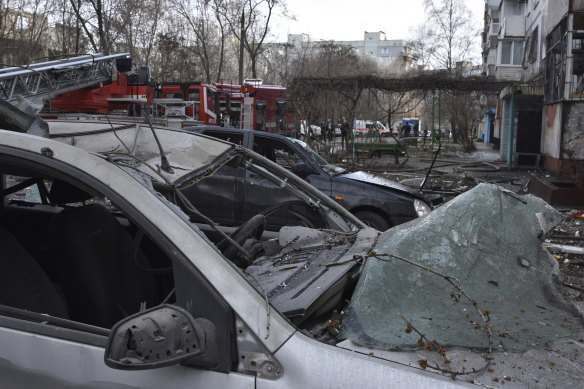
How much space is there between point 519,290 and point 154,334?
1.67 m

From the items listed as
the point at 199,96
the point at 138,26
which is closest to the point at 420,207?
the point at 199,96

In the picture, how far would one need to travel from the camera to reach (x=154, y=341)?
1.62m

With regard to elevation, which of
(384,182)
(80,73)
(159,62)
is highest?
(159,62)

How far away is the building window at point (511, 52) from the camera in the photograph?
3844cm

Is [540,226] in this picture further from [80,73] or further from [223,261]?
[80,73]

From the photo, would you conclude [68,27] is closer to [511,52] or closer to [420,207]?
[420,207]

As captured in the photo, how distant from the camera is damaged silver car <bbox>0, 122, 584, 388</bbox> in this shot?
1.74m

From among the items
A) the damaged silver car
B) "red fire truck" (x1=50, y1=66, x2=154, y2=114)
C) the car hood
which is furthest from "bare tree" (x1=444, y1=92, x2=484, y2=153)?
the damaged silver car

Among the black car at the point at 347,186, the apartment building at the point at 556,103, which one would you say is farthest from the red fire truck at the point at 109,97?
the apartment building at the point at 556,103

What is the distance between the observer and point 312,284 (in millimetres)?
2307

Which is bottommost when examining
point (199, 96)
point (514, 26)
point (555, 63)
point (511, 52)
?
point (199, 96)

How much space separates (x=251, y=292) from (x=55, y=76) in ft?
45.5

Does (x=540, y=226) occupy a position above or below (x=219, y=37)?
below

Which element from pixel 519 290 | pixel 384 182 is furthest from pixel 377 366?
pixel 384 182
